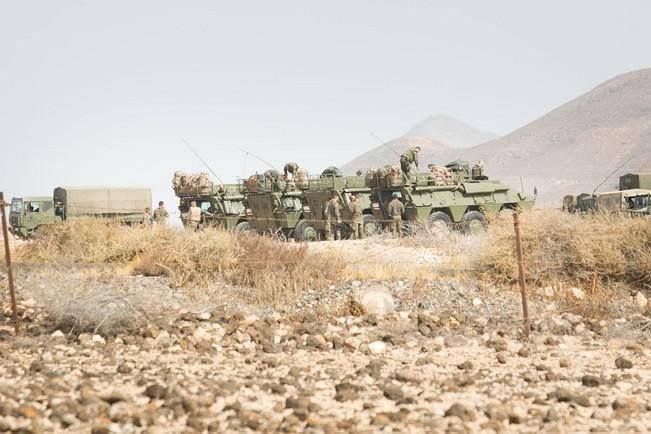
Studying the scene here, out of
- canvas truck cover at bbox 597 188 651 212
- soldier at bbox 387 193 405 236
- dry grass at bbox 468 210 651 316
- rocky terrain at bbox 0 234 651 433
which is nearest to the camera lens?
rocky terrain at bbox 0 234 651 433

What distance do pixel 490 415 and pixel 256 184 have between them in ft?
65.5

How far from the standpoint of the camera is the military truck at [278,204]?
2404 cm

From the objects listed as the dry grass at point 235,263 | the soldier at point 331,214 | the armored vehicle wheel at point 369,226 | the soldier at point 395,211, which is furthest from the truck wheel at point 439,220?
the dry grass at point 235,263

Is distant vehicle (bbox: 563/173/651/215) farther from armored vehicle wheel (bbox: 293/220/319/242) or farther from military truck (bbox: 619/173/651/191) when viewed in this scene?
armored vehicle wheel (bbox: 293/220/319/242)

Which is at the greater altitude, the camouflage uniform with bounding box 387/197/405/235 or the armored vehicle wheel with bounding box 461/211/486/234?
the camouflage uniform with bounding box 387/197/405/235

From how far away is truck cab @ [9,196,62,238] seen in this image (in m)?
27.1

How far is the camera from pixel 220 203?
2714cm

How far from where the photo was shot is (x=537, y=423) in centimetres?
608

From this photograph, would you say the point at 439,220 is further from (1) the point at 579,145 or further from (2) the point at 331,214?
(1) the point at 579,145

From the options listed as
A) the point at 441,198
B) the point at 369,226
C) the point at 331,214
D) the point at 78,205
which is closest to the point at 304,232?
the point at 331,214

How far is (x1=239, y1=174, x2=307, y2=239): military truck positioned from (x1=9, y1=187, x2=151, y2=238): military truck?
457 centimetres

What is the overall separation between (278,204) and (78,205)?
8.87 meters

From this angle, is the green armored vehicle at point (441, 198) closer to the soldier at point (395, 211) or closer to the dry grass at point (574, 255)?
the soldier at point (395, 211)

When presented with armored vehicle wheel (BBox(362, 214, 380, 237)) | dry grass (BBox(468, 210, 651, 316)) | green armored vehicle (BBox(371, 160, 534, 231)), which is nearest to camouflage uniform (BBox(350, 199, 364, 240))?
armored vehicle wheel (BBox(362, 214, 380, 237))
